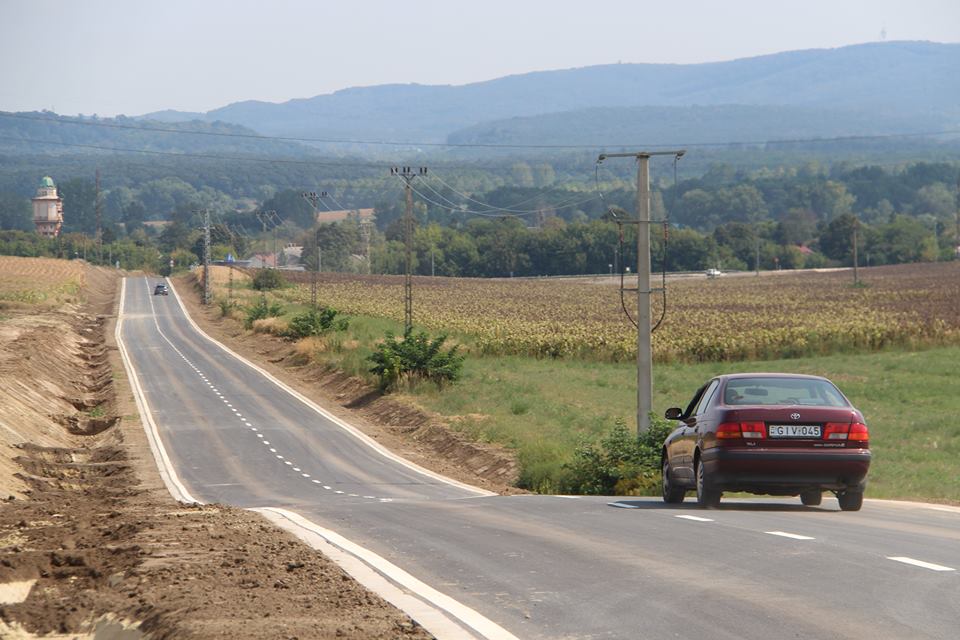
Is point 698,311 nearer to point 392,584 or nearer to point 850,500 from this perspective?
point 850,500

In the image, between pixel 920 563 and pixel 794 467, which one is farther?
pixel 794 467

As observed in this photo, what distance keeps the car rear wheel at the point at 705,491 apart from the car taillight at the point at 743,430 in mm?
756

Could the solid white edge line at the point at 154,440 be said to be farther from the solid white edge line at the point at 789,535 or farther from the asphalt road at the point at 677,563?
the solid white edge line at the point at 789,535

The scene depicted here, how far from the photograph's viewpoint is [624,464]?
26.3 metres

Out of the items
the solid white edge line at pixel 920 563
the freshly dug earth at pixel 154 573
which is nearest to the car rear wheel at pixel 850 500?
the solid white edge line at pixel 920 563

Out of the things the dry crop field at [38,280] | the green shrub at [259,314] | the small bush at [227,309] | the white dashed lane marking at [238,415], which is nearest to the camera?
the white dashed lane marking at [238,415]

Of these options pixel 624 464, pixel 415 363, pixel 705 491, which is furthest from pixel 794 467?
pixel 415 363

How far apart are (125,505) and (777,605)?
45.7ft

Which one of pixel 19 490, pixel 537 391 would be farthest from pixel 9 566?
pixel 537 391

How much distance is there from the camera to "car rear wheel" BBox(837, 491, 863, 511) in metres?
17.5

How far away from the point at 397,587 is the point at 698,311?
84.7 m

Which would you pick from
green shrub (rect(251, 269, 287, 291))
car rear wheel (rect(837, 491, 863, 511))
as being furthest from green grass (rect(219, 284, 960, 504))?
green shrub (rect(251, 269, 287, 291))

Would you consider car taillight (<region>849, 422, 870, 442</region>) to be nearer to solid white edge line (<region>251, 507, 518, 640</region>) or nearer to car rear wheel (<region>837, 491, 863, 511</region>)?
car rear wheel (<region>837, 491, 863, 511</region>)

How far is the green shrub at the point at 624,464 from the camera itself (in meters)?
26.0
